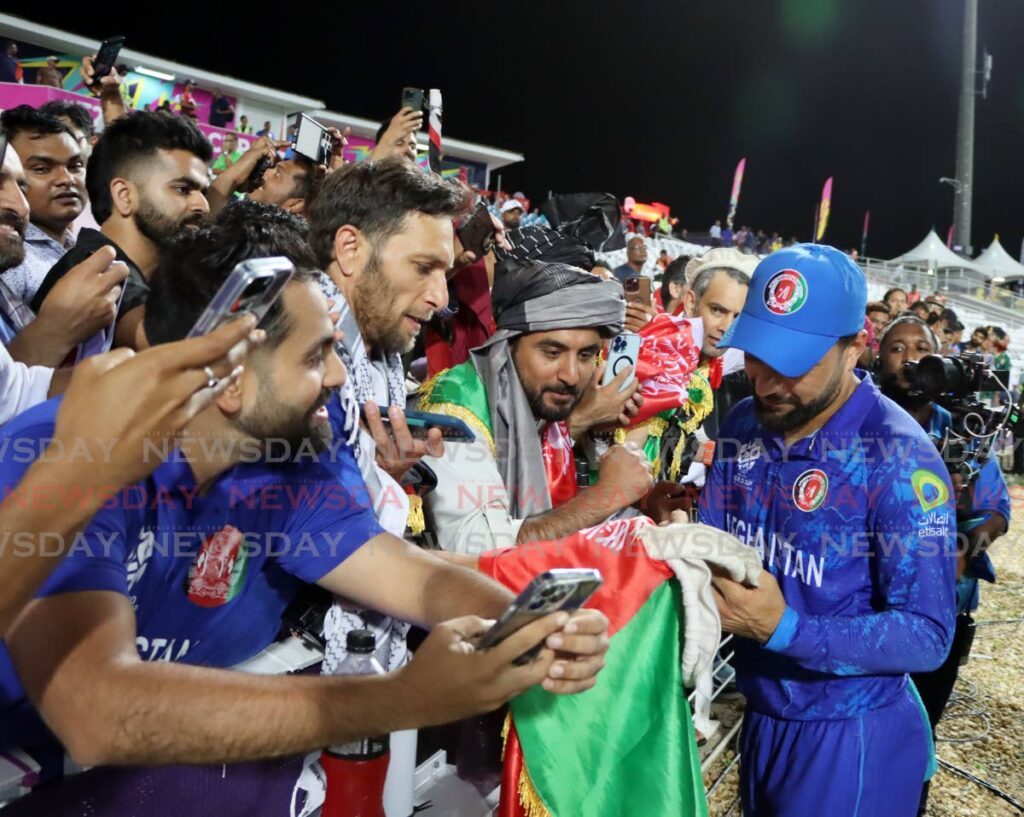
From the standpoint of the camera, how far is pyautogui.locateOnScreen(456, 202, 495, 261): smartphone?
3.60 meters

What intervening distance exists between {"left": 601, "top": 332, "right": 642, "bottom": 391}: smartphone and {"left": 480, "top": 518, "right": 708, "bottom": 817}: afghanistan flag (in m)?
1.34

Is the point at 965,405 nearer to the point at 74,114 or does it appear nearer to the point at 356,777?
the point at 356,777

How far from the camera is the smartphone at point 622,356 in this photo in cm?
316

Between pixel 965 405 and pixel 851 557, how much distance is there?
1.99m

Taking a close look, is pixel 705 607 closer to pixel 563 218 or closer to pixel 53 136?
pixel 563 218

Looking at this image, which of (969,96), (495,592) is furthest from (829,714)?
(969,96)

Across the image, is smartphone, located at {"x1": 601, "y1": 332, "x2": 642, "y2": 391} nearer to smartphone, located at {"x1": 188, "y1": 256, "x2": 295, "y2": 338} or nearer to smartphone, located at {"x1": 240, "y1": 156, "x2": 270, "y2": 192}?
smartphone, located at {"x1": 240, "y1": 156, "x2": 270, "y2": 192}

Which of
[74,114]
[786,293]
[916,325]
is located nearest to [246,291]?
[786,293]

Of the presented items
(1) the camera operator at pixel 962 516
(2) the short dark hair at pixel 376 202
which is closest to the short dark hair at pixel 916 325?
(1) the camera operator at pixel 962 516

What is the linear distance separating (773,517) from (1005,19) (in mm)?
43339

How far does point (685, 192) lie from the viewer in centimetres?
5434

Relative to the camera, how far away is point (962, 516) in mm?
3775

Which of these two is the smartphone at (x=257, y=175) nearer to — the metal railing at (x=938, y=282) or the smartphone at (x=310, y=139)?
the smartphone at (x=310, y=139)

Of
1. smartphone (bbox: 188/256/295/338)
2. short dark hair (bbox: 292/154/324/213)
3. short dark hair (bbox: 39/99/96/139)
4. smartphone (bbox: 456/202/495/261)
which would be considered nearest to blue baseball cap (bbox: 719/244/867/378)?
smartphone (bbox: 188/256/295/338)
